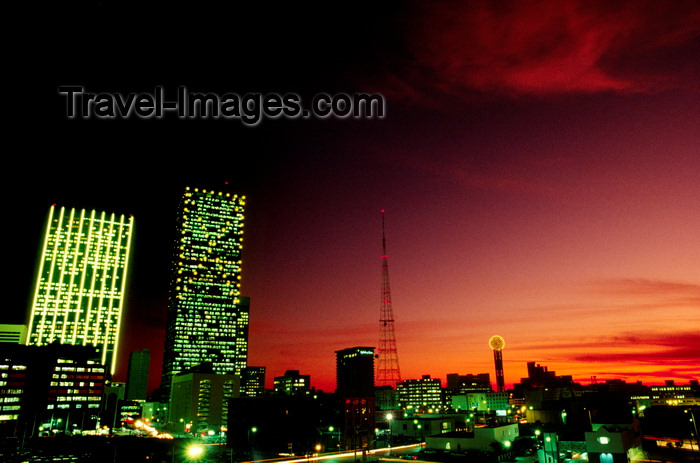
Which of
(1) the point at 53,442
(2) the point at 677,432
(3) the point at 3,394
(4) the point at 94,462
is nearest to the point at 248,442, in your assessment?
(4) the point at 94,462

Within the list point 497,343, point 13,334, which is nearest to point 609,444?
point 497,343

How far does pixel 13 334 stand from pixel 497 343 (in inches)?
7288

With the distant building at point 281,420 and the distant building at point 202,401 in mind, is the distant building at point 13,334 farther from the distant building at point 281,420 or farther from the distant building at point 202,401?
the distant building at point 281,420

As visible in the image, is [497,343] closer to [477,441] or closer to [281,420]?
[281,420]

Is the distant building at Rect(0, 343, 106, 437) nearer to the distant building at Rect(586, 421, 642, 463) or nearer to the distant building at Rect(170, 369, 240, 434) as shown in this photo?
the distant building at Rect(170, 369, 240, 434)

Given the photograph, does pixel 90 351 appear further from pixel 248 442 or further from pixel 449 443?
pixel 449 443

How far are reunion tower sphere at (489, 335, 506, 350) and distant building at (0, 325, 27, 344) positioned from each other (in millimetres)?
178392

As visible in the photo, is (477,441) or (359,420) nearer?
(477,441)

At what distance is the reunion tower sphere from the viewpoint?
6063 inches

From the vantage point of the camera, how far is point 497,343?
155 metres

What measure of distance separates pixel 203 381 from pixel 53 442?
10360 cm

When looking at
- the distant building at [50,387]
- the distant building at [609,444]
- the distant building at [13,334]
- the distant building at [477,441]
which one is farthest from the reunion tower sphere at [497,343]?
the distant building at [13,334]

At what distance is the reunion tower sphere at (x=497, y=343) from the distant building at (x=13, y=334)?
7023 inches

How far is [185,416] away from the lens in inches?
7657
